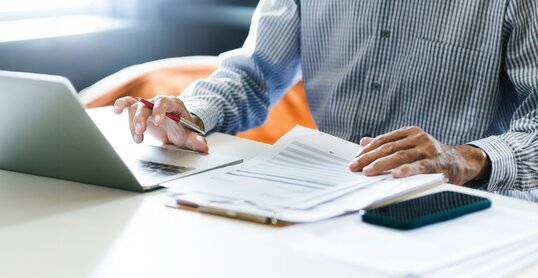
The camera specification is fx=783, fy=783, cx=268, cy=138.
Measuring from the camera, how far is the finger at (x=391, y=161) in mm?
1092

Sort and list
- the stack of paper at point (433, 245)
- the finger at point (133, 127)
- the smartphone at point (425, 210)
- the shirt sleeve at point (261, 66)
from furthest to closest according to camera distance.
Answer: the shirt sleeve at point (261, 66), the finger at point (133, 127), the smartphone at point (425, 210), the stack of paper at point (433, 245)

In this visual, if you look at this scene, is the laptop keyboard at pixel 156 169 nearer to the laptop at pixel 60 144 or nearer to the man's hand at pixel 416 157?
the laptop at pixel 60 144

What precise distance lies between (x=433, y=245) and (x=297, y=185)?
249mm

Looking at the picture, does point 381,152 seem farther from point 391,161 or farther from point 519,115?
point 519,115

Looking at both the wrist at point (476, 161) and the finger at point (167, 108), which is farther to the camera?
the wrist at point (476, 161)

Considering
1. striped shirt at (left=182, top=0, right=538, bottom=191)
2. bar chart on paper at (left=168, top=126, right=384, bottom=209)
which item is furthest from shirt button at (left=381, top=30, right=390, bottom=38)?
bar chart on paper at (left=168, top=126, right=384, bottom=209)

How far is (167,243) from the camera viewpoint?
843 millimetres

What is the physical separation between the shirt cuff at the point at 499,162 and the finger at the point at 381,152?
0.25 m

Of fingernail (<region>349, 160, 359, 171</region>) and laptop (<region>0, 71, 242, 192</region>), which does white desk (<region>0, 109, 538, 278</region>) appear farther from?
fingernail (<region>349, 160, 359, 171</region>)

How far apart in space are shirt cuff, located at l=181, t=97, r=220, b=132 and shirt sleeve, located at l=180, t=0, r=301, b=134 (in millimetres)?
112

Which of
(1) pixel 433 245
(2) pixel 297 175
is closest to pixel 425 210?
(1) pixel 433 245

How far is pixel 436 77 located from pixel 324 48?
0.29 meters

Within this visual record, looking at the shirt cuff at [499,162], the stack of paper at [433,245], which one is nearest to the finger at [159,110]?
the stack of paper at [433,245]

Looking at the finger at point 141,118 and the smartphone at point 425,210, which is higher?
the smartphone at point 425,210
